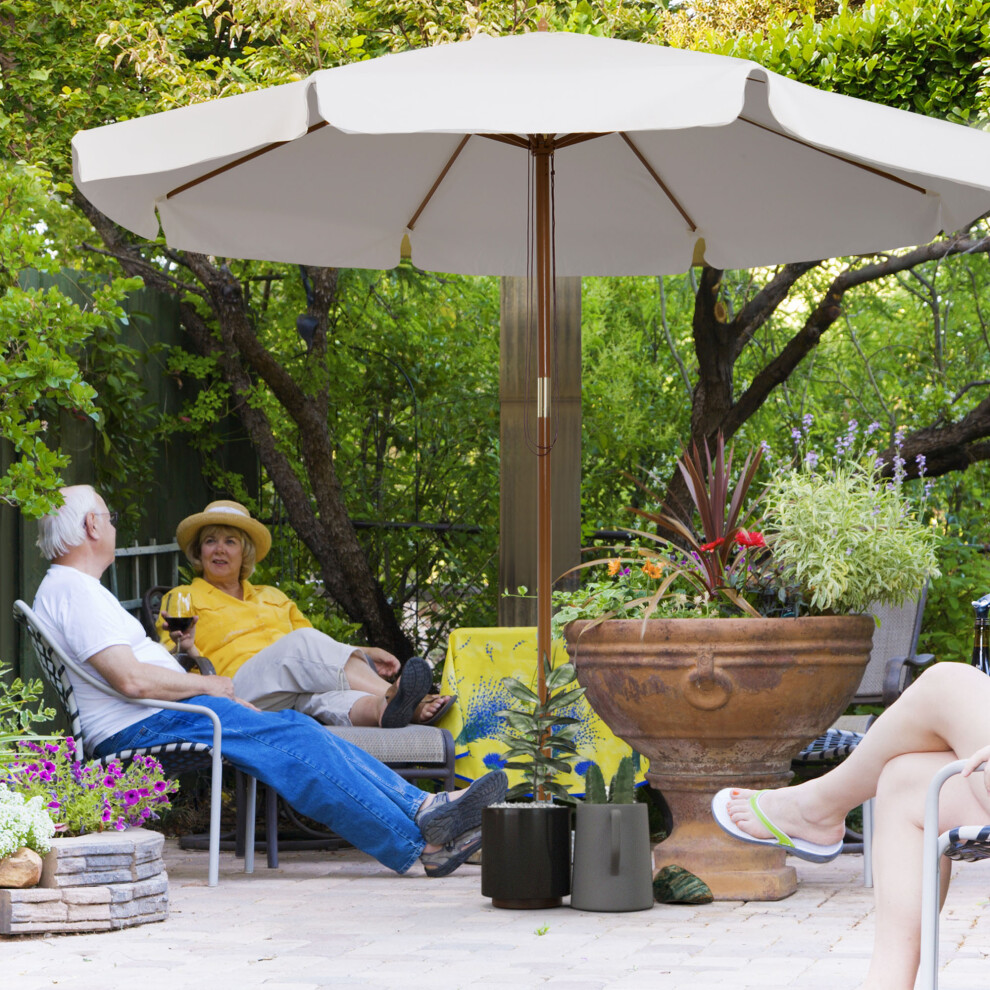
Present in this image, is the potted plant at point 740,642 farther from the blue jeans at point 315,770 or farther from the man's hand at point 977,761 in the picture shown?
the man's hand at point 977,761

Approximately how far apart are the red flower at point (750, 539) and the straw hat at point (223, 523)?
2087 millimetres

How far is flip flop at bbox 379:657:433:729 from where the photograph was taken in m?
4.49

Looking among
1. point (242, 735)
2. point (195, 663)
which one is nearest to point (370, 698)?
point (195, 663)

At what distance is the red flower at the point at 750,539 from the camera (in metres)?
3.65

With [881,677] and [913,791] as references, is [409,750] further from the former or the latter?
[913,791]

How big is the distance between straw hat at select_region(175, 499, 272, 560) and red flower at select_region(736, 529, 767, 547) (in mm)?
2087

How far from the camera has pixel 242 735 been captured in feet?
12.9

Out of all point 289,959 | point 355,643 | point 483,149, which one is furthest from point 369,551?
point 289,959

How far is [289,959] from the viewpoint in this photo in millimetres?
2861

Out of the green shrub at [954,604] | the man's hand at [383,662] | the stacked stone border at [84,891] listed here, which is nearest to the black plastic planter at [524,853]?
the stacked stone border at [84,891]

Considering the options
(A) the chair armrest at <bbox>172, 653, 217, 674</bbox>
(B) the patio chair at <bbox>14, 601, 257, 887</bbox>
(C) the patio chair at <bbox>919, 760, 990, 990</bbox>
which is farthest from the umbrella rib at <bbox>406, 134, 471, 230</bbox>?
(C) the patio chair at <bbox>919, 760, 990, 990</bbox>

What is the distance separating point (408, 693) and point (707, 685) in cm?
128

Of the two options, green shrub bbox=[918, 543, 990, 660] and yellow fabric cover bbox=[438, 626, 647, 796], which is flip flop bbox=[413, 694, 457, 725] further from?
green shrub bbox=[918, 543, 990, 660]

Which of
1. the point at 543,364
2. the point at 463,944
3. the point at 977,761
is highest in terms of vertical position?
the point at 543,364
